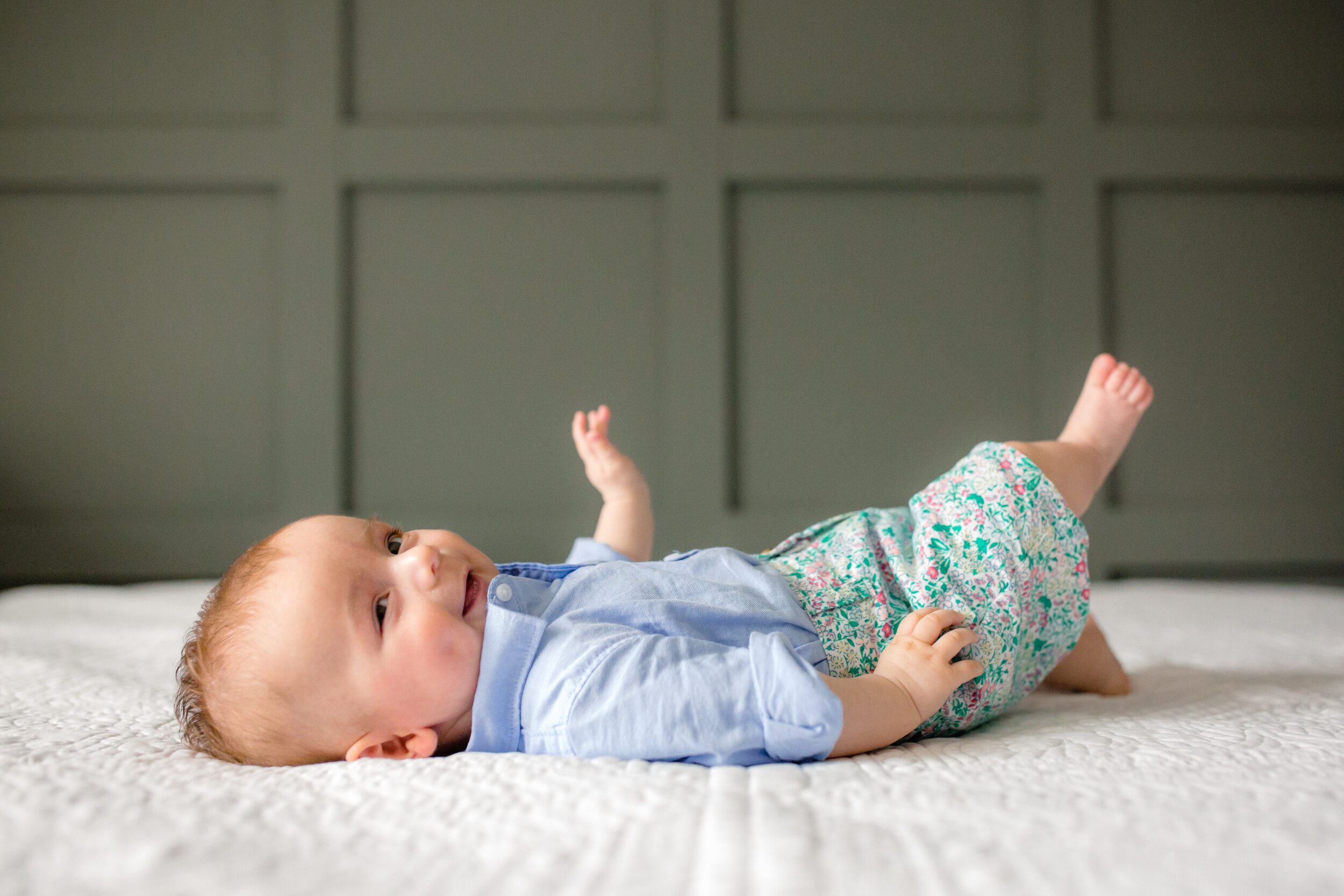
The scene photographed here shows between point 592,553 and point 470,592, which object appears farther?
point 592,553

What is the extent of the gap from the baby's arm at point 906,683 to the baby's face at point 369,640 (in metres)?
0.27

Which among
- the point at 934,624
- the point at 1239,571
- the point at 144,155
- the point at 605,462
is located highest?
the point at 144,155

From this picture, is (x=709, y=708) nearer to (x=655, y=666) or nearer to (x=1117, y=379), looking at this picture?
(x=655, y=666)

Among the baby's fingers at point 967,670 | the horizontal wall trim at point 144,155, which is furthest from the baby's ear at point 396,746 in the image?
the horizontal wall trim at point 144,155

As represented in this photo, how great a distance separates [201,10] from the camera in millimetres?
1749

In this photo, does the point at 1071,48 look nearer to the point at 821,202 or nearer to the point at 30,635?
the point at 821,202

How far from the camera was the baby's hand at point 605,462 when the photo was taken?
104cm

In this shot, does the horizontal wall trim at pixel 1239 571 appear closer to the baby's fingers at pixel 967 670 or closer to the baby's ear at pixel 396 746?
the baby's fingers at pixel 967 670

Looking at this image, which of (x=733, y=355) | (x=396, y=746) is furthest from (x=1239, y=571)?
(x=396, y=746)

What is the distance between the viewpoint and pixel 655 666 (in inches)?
24.2

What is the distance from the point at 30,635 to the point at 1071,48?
75.5 inches

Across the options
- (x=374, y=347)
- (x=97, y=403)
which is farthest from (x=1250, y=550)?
(x=97, y=403)

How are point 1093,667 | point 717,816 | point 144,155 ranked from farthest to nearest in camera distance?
point 144,155, point 1093,667, point 717,816

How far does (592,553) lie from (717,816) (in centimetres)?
52
